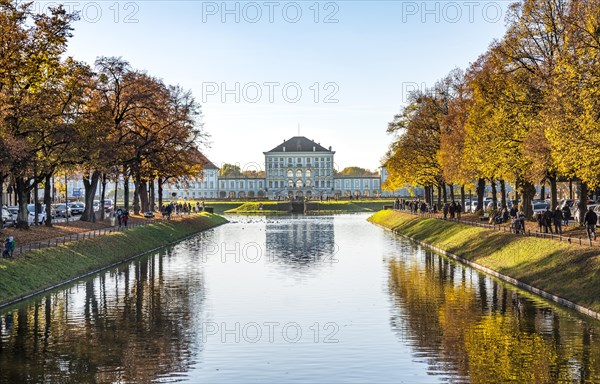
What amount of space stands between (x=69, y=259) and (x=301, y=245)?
27.5 metres

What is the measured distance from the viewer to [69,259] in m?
44.7

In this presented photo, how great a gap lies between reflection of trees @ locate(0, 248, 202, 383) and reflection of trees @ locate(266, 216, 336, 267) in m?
15.0

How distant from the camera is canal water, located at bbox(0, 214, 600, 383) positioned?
2142 centimetres

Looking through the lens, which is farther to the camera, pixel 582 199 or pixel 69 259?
pixel 582 199

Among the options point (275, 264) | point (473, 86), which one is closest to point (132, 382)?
point (275, 264)

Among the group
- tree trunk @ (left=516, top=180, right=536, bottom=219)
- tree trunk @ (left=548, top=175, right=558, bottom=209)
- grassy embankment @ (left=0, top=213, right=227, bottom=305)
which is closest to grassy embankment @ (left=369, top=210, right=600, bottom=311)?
tree trunk @ (left=548, top=175, right=558, bottom=209)

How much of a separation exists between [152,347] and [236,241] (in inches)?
1983

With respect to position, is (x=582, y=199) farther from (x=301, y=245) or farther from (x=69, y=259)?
(x=69, y=259)

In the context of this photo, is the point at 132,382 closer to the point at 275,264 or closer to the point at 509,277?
the point at 509,277

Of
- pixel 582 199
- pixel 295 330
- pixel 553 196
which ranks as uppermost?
pixel 553 196

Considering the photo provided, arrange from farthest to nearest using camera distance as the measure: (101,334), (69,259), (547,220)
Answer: (547,220), (69,259), (101,334)

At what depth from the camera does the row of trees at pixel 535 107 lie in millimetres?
39375

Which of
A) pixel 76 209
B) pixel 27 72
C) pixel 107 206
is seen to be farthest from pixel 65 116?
pixel 107 206

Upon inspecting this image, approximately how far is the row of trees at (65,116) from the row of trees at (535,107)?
27108 mm
